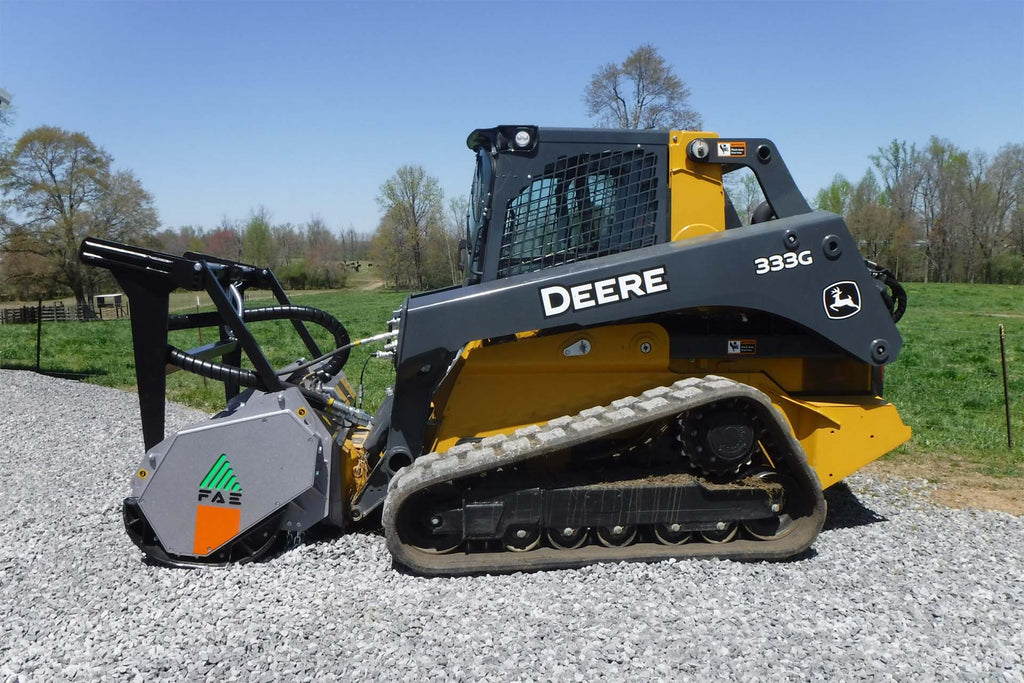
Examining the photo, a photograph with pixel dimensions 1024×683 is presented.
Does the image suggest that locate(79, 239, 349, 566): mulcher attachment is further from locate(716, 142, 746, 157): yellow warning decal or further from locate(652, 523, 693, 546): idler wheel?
locate(716, 142, 746, 157): yellow warning decal

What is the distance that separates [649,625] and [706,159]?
2.80 metres

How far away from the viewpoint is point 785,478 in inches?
180

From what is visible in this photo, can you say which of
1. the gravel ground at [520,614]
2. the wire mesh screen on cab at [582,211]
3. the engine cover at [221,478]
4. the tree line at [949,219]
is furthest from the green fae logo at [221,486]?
the tree line at [949,219]

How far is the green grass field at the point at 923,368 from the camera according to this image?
26.0ft

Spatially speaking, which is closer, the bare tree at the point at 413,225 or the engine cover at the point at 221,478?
the engine cover at the point at 221,478

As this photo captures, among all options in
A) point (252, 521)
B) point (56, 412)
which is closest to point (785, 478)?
point (252, 521)

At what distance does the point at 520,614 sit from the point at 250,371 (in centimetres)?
226

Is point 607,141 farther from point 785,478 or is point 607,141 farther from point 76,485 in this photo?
point 76,485

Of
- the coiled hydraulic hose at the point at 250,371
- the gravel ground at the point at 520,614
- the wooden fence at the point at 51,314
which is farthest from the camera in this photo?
the wooden fence at the point at 51,314

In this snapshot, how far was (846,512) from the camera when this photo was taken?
5516 millimetres

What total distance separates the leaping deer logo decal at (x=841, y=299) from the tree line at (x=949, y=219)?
51.5 meters

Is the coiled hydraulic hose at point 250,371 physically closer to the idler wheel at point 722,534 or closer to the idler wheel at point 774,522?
the idler wheel at point 722,534

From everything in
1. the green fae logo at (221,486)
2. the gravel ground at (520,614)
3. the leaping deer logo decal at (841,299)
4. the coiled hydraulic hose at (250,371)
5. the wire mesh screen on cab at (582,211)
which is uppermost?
the wire mesh screen on cab at (582,211)

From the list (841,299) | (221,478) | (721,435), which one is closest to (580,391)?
(721,435)
